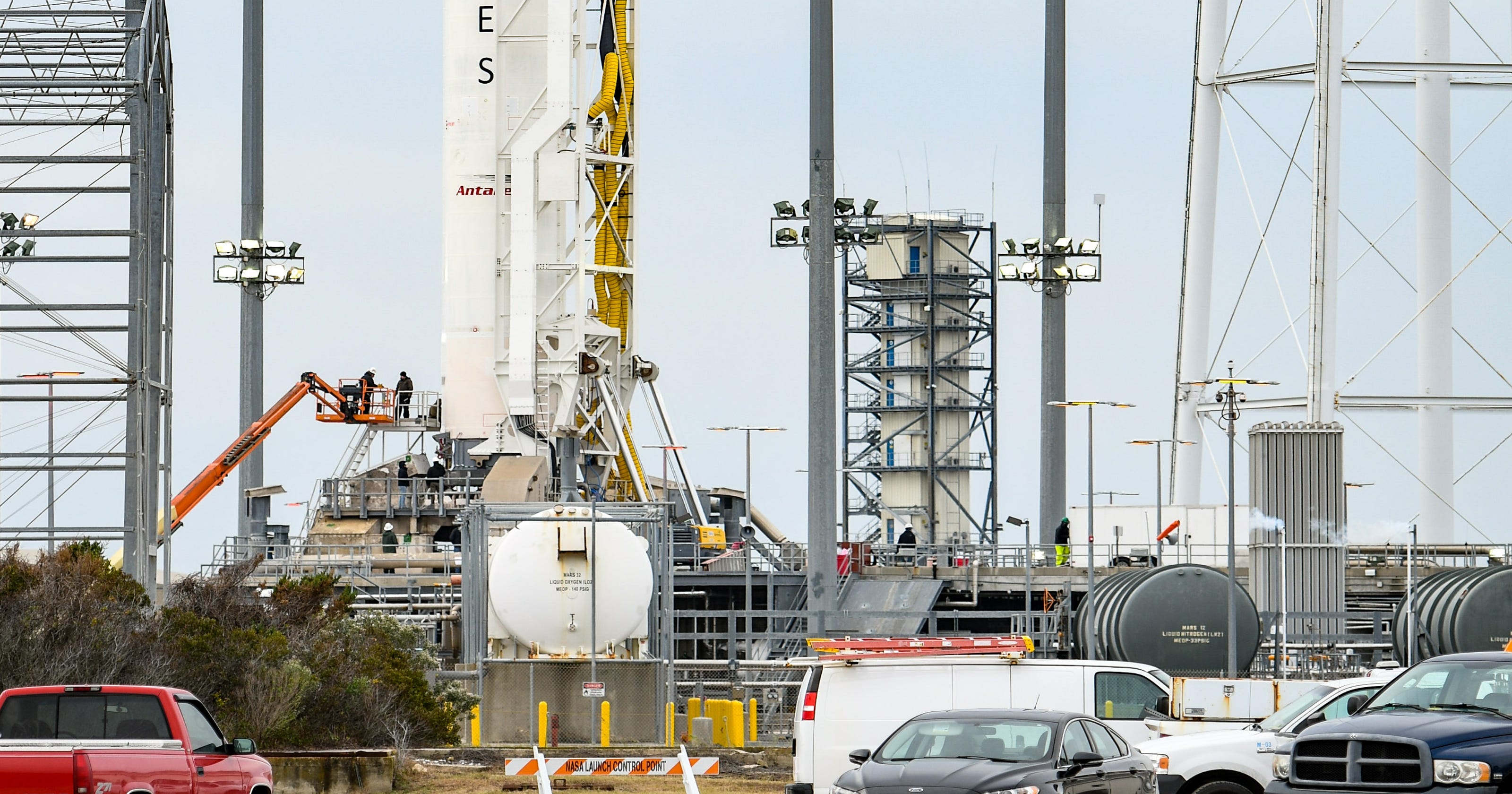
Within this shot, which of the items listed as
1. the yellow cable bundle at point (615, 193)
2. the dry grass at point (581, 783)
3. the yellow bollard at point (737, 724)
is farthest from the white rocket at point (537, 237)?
the dry grass at point (581, 783)

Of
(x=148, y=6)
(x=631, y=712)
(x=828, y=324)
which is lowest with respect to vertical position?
(x=631, y=712)

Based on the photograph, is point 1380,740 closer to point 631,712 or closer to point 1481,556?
point 631,712

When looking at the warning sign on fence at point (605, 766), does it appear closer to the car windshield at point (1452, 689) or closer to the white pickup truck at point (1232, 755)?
the white pickup truck at point (1232, 755)

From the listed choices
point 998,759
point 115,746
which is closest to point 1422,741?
point 998,759

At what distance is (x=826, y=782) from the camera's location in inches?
844

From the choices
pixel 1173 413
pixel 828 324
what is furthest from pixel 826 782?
pixel 1173 413

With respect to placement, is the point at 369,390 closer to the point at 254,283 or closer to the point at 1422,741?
the point at 254,283

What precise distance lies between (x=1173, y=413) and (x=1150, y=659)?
65.6 feet

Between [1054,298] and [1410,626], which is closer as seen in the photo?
[1410,626]

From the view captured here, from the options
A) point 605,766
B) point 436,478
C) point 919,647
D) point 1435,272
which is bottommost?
point 605,766

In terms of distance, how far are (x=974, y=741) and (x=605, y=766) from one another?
7.85 meters

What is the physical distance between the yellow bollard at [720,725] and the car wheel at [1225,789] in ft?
53.9

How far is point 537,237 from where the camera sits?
197 ft

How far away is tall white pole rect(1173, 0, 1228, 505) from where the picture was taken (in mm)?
55562
